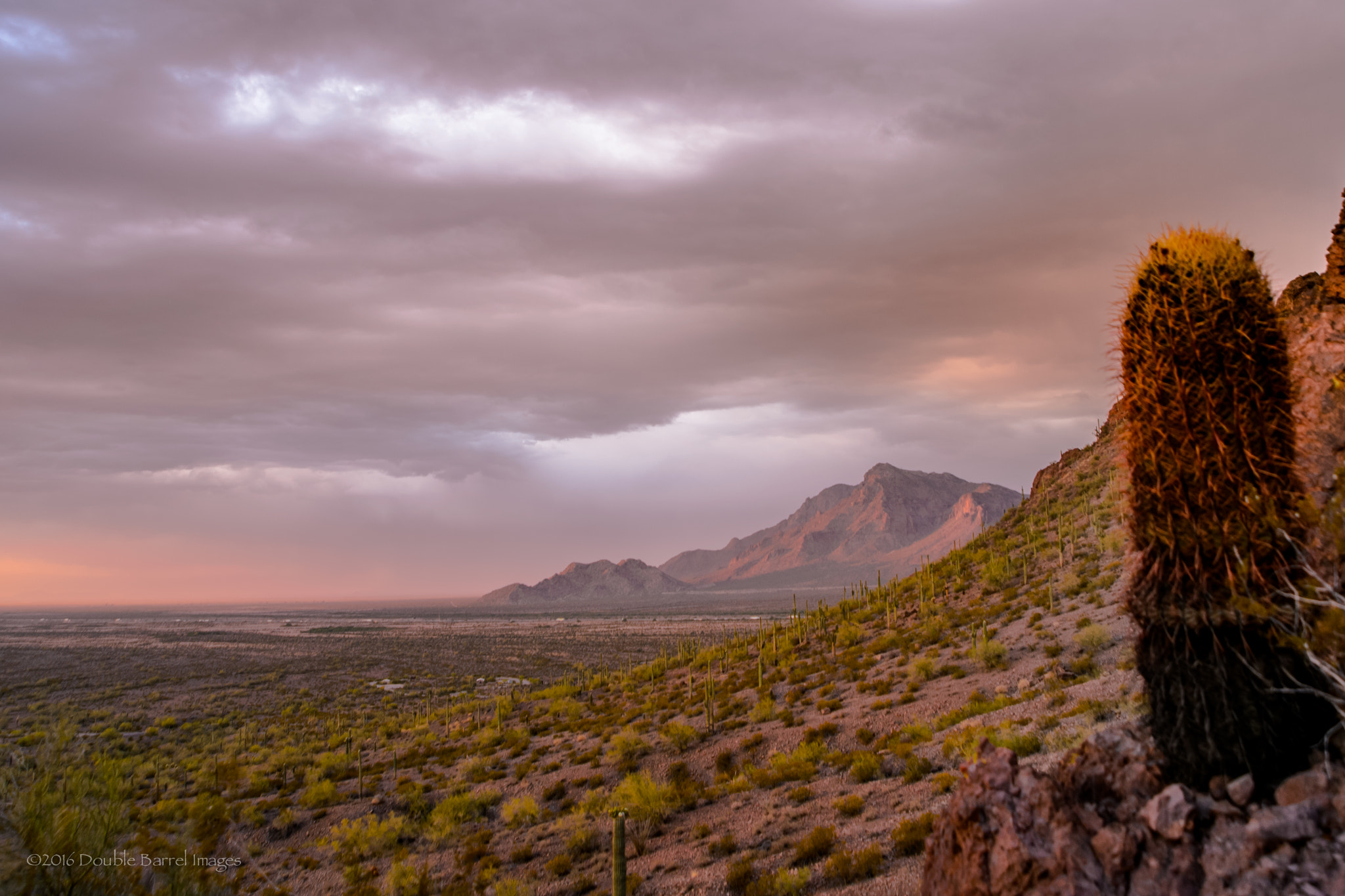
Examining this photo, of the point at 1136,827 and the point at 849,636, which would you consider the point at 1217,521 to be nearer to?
the point at 1136,827

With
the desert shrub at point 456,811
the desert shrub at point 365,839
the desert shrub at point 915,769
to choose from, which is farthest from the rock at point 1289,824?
the desert shrub at point 365,839

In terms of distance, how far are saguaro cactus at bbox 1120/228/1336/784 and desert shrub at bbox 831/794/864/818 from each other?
25.1 feet

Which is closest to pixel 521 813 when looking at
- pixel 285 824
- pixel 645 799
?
pixel 645 799

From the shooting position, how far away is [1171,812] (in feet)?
17.4

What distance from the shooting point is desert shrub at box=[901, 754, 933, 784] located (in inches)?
512

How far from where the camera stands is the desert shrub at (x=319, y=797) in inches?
906

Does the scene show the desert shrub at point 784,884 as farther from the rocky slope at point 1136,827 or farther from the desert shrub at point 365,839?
the desert shrub at point 365,839

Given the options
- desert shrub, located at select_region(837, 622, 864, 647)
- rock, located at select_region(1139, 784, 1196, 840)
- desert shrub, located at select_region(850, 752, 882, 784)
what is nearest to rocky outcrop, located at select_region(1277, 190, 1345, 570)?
rock, located at select_region(1139, 784, 1196, 840)

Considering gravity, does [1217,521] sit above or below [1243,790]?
above

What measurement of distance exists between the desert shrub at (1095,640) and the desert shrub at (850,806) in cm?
800

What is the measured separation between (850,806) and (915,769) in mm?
1752

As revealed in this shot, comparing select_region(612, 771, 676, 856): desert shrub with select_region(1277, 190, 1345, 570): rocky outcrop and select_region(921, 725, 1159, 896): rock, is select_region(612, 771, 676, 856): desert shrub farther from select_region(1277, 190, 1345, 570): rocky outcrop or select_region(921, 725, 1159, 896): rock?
select_region(1277, 190, 1345, 570): rocky outcrop

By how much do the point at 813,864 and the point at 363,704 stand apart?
152 feet

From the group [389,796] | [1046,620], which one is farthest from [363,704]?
[1046,620]
